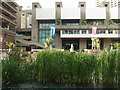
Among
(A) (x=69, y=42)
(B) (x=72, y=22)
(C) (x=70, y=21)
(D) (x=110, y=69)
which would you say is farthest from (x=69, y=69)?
(B) (x=72, y=22)

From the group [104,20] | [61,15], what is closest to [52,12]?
[61,15]

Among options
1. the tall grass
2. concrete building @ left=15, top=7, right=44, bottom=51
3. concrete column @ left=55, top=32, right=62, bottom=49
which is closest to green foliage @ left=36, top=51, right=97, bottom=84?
the tall grass

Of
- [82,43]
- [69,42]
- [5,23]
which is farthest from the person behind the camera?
[69,42]

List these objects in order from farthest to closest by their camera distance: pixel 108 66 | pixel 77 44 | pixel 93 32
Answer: pixel 77 44
pixel 93 32
pixel 108 66

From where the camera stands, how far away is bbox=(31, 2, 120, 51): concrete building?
127 ft

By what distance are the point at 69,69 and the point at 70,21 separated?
122ft

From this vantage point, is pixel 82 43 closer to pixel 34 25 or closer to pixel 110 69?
pixel 34 25

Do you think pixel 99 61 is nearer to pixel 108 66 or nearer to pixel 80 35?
pixel 108 66

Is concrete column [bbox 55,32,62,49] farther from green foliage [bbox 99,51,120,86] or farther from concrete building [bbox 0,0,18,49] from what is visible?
green foliage [bbox 99,51,120,86]

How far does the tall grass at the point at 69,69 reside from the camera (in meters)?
6.77

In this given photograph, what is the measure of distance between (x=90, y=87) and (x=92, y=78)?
350 mm

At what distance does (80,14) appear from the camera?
A: 42.2m

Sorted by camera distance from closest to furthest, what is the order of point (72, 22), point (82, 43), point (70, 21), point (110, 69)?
point (110, 69) < point (82, 43) < point (70, 21) < point (72, 22)

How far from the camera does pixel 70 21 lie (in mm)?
43438
